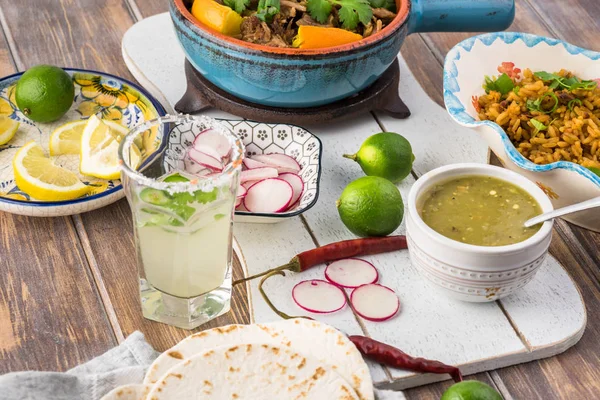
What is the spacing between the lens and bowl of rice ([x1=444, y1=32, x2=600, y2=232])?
212cm

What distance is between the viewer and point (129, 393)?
63.3 inches

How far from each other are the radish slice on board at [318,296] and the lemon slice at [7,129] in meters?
1.01

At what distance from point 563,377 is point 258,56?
110cm

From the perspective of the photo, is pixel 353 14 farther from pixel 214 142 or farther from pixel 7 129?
pixel 7 129

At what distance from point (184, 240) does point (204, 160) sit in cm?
32

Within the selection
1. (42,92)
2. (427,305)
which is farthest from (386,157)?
(42,92)

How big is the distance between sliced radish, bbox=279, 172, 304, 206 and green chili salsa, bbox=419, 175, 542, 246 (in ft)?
1.18

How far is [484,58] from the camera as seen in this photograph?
2492 millimetres

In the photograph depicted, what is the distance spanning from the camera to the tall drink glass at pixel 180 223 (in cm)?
171

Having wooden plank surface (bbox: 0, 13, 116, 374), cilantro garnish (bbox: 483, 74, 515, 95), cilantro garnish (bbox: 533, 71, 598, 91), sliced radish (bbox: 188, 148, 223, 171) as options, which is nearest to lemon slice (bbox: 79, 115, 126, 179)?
wooden plank surface (bbox: 0, 13, 116, 374)

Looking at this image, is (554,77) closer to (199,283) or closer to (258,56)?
(258,56)

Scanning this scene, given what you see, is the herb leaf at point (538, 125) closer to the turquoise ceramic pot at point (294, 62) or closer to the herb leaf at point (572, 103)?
the herb leaf at point (572, 103)

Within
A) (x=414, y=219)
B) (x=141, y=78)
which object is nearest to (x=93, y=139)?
(x=141, y=78)

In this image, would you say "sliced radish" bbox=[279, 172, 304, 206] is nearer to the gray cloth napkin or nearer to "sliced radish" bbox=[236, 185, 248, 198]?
"sliced radish" bbox=[236, 185, 248, 198]
